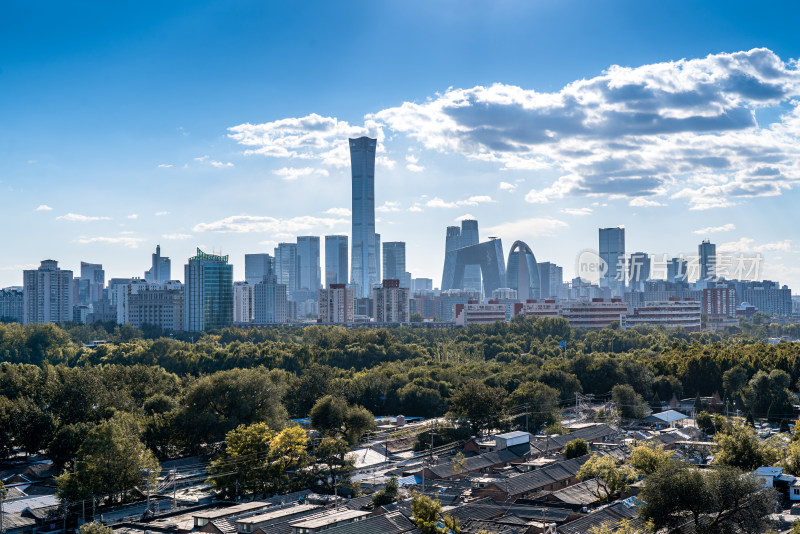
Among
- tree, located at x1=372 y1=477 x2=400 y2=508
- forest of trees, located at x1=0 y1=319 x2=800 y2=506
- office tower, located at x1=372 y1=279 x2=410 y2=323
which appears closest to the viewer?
tree, located at x1=372 y1=477 x2=400 y2=508

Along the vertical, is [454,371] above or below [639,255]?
below

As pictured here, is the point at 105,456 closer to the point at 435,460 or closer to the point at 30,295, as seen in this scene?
the point at 435,460

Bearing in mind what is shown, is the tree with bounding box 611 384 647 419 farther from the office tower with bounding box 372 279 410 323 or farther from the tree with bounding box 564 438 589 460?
the office tower with bounding box 372 279 410 323

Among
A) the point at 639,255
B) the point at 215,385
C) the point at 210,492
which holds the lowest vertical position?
the point at 210,492

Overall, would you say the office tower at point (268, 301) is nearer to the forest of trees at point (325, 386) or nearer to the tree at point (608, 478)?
the forest of trees at point (325, 386)

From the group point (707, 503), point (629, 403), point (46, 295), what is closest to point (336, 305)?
point (46, 295)

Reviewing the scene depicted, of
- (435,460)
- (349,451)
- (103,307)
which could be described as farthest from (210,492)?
(103,307)

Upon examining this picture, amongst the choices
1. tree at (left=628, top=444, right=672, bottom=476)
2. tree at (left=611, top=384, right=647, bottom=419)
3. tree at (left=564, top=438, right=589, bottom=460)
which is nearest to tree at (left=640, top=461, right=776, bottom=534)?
tree at (left=628, top=444, right=672, bottom=476)
